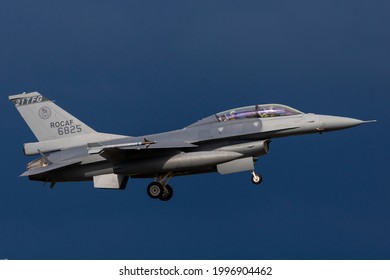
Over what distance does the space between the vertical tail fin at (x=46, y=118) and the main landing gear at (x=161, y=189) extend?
341 cm

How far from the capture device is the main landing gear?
39.9 m

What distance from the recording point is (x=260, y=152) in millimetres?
38562

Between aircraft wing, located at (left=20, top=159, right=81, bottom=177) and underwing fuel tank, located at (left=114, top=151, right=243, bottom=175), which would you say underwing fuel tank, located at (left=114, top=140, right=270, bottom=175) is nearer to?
underwing fuel tank, located at (left=114, top=151, right=243, bottom=175)

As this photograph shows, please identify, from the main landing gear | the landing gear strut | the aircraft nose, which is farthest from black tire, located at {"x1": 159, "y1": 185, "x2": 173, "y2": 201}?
the aircraft nose

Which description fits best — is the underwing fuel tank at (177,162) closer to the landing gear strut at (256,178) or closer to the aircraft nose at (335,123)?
the landing gear strut at (256,178)

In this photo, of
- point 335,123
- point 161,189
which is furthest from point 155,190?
point 335,123

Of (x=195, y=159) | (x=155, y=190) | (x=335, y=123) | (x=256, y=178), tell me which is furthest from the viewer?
(x=155, y=190)

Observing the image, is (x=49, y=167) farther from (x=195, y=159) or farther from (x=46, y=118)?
(x=195, y=159)

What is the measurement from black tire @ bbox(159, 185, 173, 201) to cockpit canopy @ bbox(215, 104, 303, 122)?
3.11 meters

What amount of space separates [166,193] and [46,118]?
565 cm

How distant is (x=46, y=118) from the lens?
41.8 m

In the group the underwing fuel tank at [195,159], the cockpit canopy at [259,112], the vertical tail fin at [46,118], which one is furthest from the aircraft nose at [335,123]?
the vertical tail fin at [46,118]
